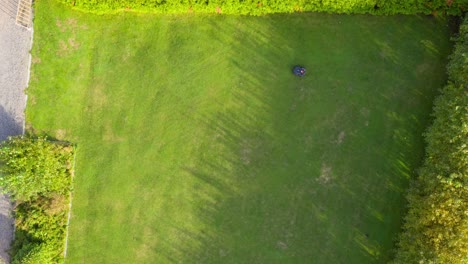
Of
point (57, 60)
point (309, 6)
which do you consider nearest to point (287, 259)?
point (309, 6)

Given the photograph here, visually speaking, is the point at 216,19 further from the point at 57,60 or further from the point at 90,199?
the point at 90,199

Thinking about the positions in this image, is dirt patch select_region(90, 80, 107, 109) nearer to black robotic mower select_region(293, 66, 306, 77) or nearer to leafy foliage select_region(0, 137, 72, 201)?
leafy foliage select_region(0, 137, 72, 201)

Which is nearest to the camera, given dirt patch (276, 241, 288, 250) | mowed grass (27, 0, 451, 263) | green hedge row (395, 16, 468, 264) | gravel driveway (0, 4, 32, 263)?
green hedge row (395, 16, 468, 264)

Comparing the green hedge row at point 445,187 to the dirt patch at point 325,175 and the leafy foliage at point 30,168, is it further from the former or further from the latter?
the leafy foliage at point 30,168

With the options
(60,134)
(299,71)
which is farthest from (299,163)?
(60,134)

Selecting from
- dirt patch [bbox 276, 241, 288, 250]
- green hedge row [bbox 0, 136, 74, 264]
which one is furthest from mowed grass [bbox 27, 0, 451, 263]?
green hedge row [bbox 0, 136, 74, 264]
